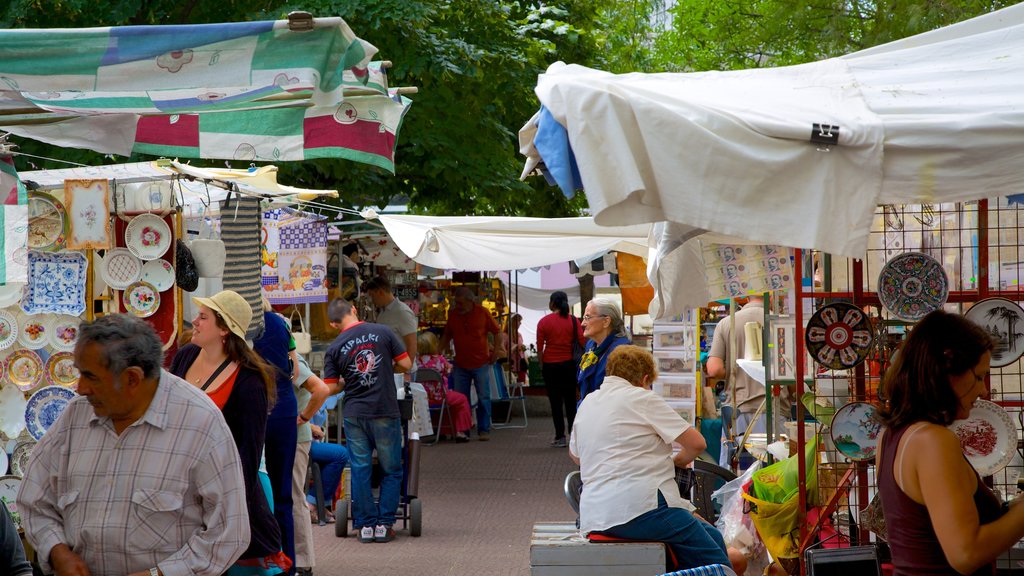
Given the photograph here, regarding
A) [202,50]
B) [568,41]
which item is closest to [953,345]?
[202,50]

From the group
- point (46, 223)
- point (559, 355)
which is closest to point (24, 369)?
point (46, 223)

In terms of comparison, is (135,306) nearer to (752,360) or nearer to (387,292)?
(752,360)

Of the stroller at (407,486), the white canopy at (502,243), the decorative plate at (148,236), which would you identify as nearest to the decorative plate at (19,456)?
the decorative plate at (148,236)

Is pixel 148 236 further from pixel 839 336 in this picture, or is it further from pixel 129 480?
pixel 839 336

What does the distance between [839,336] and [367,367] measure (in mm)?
4663

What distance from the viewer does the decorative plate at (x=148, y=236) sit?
270 inches

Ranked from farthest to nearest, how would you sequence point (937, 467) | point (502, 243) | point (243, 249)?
point (502, 243) < point (243, 249) < point (937, 467)

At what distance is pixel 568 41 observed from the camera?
1695 centimetres

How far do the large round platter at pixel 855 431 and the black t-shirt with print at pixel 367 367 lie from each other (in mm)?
4699

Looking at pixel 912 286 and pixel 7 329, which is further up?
pixel 912 286

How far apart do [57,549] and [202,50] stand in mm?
1670

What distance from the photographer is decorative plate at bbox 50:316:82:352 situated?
6.68m

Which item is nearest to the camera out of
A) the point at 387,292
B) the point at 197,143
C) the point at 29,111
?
the point at 29,111

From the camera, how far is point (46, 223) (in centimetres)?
666
